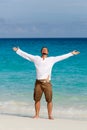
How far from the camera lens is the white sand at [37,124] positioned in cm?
909

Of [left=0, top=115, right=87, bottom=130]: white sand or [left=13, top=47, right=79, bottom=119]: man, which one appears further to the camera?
[left=13, top=47, right=79, bottom=119]: man

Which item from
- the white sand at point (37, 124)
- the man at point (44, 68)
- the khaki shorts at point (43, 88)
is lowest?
the white sand at point (37, 124)

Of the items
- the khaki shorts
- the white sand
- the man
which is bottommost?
the white sand

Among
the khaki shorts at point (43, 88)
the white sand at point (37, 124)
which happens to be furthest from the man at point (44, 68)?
the white sand at point (37, 124)

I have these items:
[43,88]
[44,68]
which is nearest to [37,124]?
[43,88]

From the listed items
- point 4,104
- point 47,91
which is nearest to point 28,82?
point 4,104

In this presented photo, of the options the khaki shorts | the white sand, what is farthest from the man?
the white sand

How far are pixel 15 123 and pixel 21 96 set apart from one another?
6.00 meters

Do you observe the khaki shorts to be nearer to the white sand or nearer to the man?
the man

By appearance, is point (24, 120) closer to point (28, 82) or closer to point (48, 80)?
point (48, 80)

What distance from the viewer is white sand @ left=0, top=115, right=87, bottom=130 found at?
358 inches

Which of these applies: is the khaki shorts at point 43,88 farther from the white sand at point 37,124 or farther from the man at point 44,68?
the white sand at point 37,124

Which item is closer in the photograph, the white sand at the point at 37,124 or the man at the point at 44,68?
the white sand at the point at 37,124

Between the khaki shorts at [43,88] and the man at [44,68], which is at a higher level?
the man at [44,68]
